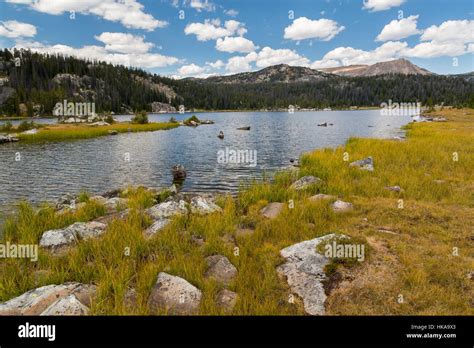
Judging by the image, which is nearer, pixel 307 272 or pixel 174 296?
pixel 174 296

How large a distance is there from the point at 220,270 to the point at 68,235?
231 inches

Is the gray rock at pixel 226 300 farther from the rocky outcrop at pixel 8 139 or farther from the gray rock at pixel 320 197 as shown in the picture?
the rocky outcrop at pixel 8 139

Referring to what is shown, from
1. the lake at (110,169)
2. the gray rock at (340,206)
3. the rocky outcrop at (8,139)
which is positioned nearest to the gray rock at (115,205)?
the lake at (110,169)

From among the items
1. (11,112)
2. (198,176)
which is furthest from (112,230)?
(11,112)

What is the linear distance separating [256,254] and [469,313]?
5.15 metres

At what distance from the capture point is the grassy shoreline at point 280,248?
6469 millimetres

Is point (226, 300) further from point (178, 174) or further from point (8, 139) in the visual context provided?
point (8, 139)

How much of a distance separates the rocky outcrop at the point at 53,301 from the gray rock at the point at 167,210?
5446mm

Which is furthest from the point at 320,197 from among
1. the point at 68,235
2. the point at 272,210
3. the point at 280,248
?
the point at 68,235

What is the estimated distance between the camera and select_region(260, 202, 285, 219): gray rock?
12757 mm

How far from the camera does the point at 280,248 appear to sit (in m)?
9.27

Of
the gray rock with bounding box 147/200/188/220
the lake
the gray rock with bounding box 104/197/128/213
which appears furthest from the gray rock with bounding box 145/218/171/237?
the lake

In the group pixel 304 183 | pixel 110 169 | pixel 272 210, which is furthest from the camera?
pixel 110 169
